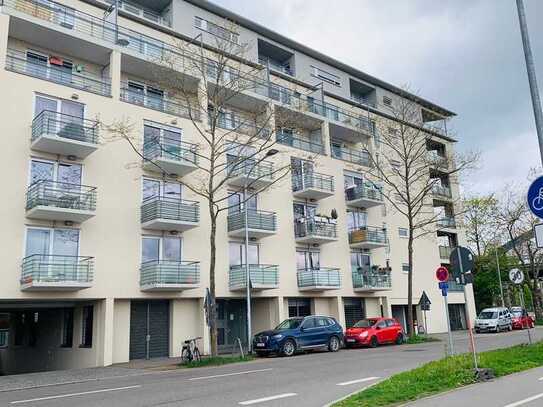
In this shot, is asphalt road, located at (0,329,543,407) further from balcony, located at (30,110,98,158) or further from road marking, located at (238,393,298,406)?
balcony, located at (30,110,98,158)

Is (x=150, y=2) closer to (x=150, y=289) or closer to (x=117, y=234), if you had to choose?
(x=117, y=234)

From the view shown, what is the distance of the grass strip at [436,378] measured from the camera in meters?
8.84

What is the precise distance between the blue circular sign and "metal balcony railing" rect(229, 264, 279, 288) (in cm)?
1857

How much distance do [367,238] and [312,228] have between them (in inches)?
191

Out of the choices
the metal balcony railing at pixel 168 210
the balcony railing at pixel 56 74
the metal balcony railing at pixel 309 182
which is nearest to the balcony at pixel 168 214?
the metal balcony railing at pixel 168 210

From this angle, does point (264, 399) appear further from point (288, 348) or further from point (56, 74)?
point (56, 74)

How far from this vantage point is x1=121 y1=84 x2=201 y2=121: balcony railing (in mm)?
25406

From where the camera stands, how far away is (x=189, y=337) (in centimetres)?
2466

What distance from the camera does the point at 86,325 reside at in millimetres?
22969

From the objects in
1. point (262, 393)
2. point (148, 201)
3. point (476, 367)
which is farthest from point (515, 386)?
point (148, 201)

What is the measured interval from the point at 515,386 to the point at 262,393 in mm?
4984

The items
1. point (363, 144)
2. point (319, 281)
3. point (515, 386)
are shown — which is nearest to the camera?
point (515, 386)

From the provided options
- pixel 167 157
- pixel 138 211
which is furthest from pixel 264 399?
pixel 167 157

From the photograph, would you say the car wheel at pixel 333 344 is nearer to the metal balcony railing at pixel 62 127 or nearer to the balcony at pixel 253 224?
the balcony at pixel 253 224
